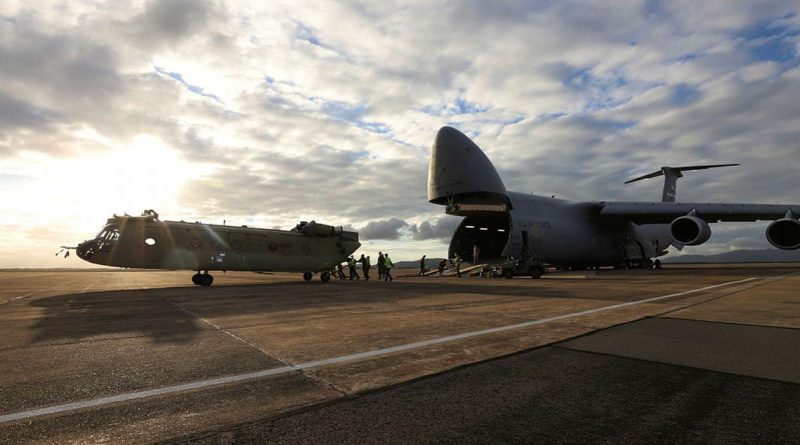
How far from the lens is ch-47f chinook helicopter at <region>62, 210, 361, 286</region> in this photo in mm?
16766

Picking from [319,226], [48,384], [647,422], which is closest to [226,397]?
[48,384]

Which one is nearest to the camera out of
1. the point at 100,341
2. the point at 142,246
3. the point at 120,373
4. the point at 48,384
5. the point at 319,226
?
the point at 48,384

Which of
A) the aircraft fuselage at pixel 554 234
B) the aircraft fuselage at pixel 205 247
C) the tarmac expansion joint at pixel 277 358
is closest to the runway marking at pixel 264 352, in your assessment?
the tarmac expansion joint at pixel 277 358

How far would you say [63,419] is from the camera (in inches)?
109

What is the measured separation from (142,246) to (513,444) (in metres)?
Answer: 18.7

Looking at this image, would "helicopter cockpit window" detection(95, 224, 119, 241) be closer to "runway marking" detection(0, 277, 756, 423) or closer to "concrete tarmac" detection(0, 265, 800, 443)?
"concrete tarmac" detection(0, 265, 800, 443)

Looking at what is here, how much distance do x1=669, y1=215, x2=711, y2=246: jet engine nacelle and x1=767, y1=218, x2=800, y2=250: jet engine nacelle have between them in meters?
3.52

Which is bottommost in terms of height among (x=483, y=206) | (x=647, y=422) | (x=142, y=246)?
(x=647, y=422)

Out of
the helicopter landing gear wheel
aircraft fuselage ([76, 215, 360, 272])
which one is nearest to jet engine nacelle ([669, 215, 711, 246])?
aircraft fuselage ([76, 215, 360, 272])

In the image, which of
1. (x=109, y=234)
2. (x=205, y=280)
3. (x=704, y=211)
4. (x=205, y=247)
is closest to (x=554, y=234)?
(x=704, y=211)

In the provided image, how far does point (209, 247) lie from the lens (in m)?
18.8

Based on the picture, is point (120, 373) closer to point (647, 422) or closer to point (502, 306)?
point (647, 422)

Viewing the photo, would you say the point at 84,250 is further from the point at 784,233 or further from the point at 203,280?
the point at 784,233

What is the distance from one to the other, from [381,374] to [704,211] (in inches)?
1199
